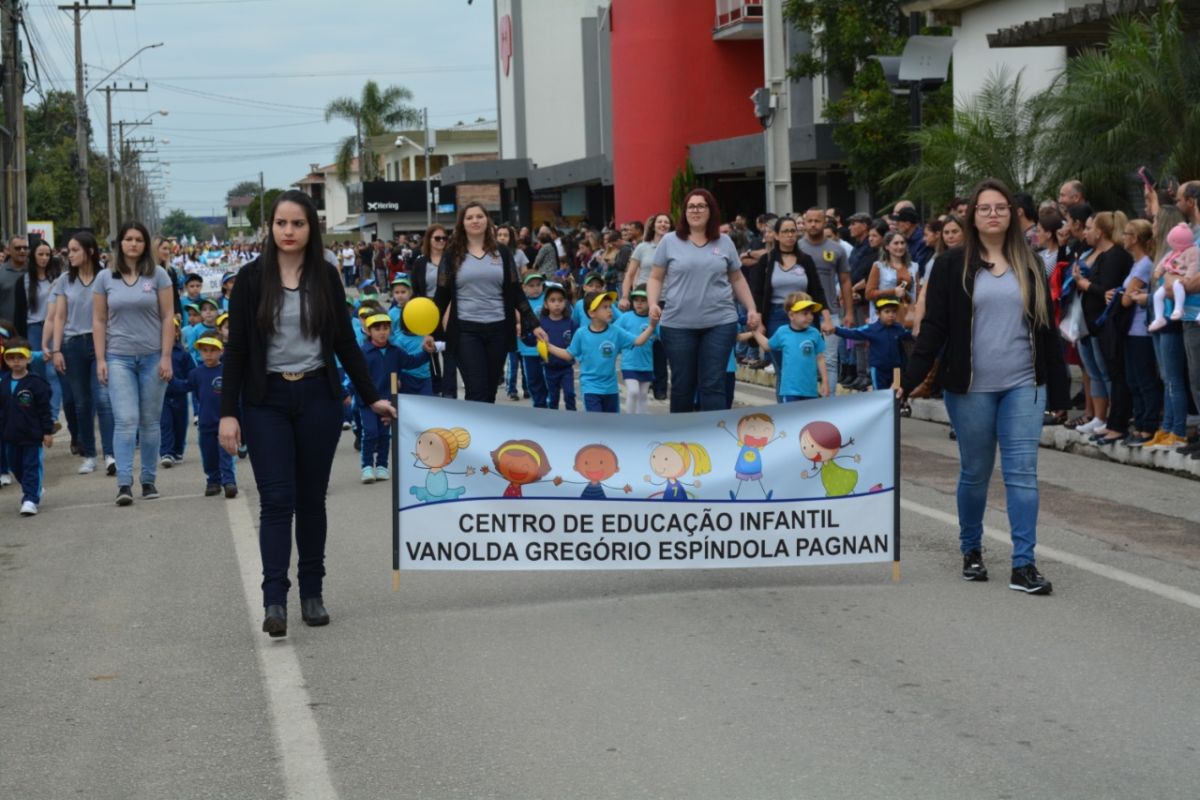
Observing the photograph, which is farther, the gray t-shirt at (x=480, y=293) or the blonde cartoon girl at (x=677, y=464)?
the gray t-shirt at (x=480, y=293)

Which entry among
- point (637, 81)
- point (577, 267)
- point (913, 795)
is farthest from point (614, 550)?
point (637, 81)

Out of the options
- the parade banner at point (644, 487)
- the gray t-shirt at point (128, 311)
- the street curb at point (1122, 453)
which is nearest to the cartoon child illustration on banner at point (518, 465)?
the parade banner at point (644, 487)

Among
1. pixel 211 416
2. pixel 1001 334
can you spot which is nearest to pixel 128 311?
pixel 211 416

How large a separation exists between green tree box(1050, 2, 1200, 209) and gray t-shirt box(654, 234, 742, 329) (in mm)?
7708

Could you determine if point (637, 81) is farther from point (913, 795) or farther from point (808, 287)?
point (913, 795)

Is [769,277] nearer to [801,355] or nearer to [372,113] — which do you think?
[801,355]

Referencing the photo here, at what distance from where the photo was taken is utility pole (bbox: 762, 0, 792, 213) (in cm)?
2334

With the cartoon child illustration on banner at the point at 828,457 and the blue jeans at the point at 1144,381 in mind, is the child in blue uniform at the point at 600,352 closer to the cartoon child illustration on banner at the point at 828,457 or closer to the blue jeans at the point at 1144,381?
the blue jeans at the point at 1144,381

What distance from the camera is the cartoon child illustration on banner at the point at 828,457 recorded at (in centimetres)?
836

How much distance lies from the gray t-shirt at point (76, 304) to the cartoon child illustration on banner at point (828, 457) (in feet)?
24.5

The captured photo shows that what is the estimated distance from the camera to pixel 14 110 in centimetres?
3703

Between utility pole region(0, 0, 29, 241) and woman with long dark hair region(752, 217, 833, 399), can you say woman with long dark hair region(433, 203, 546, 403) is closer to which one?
woman with long dark hair region(752, 217, 833, 399)

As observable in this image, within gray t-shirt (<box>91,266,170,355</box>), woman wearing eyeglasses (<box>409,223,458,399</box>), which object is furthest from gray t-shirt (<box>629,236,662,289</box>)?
gray t-shirt (<box>91,266,170,355</box>)

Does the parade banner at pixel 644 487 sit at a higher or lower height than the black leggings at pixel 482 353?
lower
